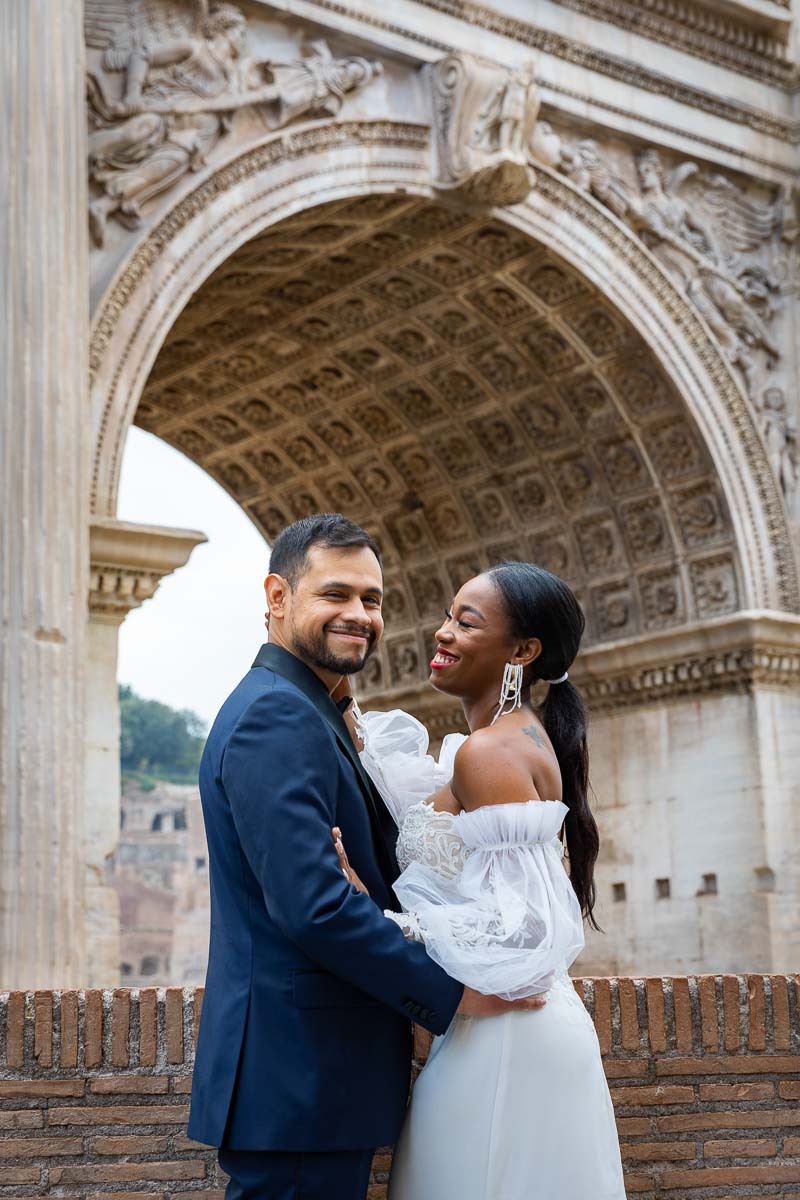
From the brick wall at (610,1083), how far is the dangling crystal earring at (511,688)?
1.18 meters

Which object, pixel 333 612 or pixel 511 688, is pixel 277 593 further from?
pixel 511 688

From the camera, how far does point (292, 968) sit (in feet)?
11.1

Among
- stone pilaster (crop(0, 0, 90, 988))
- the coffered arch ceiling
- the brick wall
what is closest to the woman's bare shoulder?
the brick wall

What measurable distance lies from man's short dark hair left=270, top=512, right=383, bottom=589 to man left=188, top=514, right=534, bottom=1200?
0.25 metres

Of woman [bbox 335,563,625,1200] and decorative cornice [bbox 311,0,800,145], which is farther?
decorative cornice [bbox 311,0,800,145]

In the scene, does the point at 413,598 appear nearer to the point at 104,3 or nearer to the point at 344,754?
the point at 104,3

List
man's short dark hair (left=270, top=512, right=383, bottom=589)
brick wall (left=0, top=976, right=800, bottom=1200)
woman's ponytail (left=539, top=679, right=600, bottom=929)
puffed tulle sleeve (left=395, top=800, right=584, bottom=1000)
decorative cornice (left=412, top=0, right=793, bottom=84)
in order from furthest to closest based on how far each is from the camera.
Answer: decorative cornice (left=412, top=0, right=793, bottom=84)
brick wall (left=0, top=976, right=800, bottom=1200)
woman's ponytail (left=539, top=679, right=600, bottom=929)
man's short dark hair (left=270, top=512, right=383, bottom=589)
puffed tulle sleeve (left=395, top=800, right=584, bottom=1000)

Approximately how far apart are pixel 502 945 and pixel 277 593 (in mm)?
922

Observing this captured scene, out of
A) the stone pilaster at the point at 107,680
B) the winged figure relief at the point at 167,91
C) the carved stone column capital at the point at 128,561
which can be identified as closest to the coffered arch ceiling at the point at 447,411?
the winged figure relief at the point at 167,91

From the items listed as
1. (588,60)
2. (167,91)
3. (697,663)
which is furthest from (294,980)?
(588,60)

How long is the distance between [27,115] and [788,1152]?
26.5ft

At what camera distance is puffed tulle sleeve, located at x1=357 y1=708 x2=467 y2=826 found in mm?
3840

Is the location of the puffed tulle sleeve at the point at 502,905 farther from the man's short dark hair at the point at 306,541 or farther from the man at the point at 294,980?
the man's short dark hair at the point at 306,541

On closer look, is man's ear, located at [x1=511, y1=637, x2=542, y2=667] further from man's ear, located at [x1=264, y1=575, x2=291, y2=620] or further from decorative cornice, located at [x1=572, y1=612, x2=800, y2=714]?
decorative cornice, located at [x1=572, y1=612, x2=800, y2=714]
